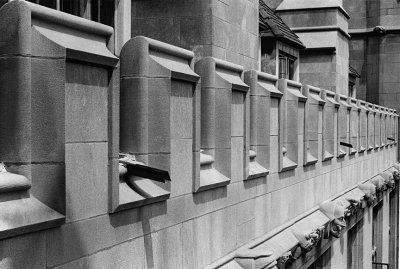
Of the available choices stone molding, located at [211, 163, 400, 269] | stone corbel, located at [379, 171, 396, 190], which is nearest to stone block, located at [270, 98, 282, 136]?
stone molding, located at [211, 163, 400, 269]

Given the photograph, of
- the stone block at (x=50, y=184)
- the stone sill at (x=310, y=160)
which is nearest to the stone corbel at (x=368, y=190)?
the stone sill at (x=310, y=160)

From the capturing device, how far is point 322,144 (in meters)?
15.9

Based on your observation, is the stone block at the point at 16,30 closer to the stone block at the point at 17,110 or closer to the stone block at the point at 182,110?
Answer: the stone block at the point at 17,110

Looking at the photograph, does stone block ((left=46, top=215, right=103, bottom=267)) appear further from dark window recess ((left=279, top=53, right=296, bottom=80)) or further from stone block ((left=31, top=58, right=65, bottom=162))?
dark window recess ((left=279, top=53, right=296, bottom=80))

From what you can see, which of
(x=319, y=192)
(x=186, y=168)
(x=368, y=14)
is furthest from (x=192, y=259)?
(x=368, y=14)

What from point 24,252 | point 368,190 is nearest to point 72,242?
point 24,252

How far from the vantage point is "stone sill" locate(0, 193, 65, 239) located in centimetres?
529

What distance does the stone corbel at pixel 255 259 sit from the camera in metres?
9.86

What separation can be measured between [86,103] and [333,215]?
9.92m

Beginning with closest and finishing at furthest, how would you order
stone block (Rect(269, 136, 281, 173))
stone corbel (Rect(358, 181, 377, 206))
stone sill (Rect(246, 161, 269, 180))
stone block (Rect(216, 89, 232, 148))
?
stone block (Rect(216, 89, 232, 148)) < stone sill (Rect(246, 161, 269, 180)) < stone block (Rect(269, 136, 281, 173)) < stone corbel (Rect(358, 181, 377, 206))

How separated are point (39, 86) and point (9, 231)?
100 centimetres

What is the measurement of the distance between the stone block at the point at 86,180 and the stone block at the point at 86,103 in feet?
0.26

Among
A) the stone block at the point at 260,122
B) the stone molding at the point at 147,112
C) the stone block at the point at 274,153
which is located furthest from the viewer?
the stone block at the point at 274,153

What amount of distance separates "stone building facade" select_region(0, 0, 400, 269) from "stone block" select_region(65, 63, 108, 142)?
0.01m
